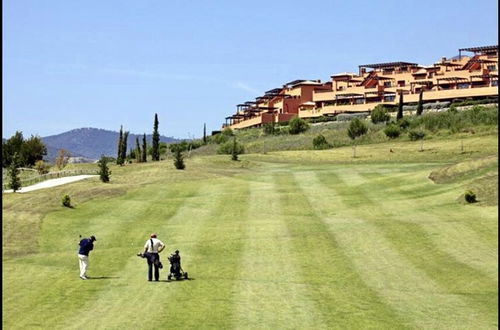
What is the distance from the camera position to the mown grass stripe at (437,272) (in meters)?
25.3

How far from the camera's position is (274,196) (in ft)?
206

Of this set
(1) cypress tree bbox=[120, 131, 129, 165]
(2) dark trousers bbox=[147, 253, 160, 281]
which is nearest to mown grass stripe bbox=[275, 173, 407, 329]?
(2) dark trousers bbox=[147, 253, 160, 281]

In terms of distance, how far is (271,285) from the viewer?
3002 centimetres

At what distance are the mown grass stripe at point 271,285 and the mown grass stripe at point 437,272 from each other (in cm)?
399

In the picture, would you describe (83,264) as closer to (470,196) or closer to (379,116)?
(470,196)

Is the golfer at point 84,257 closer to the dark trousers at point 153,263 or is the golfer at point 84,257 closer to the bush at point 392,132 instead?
the dark trousers at point 153,263

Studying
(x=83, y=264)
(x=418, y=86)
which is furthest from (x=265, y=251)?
(x=418, y=86)

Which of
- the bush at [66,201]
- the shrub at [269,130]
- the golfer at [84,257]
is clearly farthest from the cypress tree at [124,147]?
the golfer at [84,257]

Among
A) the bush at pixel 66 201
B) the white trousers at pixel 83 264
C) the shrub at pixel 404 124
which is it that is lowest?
the white trousers at pixel 83 264

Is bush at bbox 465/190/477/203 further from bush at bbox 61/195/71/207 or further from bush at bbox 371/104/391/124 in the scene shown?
bush at bbox 371/104/391/124

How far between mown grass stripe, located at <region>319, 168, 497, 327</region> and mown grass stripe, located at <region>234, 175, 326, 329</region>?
13.1 ft

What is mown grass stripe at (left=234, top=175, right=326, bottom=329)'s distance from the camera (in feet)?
78.2

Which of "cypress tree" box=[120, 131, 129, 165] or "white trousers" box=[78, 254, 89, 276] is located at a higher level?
"cypress tree" box=[120, 131, 129, 165]

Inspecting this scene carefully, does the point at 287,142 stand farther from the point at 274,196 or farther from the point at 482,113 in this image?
the point at 274,196
